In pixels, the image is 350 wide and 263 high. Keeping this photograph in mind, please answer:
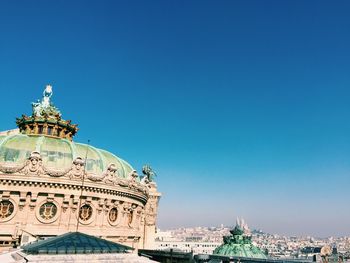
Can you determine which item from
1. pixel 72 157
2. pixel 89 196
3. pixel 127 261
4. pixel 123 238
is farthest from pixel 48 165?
pixel 127 261

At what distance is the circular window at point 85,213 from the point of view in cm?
3578

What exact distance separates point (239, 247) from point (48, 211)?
19.4 m

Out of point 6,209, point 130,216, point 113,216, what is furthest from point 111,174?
point 6,209

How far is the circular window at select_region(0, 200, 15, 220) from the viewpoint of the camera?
32.7 meters

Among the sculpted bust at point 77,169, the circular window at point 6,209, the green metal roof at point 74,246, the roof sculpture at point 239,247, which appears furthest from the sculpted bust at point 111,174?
the green metal roof at point 74,246

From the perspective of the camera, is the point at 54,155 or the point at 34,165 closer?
the point at 34,165

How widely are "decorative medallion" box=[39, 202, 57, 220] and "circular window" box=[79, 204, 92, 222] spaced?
8.77 ft

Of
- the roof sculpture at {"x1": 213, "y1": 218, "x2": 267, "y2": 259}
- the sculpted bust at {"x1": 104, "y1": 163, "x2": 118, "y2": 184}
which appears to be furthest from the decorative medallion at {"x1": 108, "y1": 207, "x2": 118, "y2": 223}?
the roof sculpture at {"x1": 213, "y1": 218, "x2": 267, "y2": 259}

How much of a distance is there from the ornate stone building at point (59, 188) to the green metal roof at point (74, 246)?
41.2 feet

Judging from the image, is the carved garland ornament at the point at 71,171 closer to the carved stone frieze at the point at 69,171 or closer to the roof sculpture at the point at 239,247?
the carved stone frieze at the point at 69,171

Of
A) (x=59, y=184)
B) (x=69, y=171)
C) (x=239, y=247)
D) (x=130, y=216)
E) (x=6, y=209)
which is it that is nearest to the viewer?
(x=239, y=247)

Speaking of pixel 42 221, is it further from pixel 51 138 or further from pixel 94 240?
pixel 94 240

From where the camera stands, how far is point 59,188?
34875mm

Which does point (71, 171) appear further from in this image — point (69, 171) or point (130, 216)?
point (130, 216)
